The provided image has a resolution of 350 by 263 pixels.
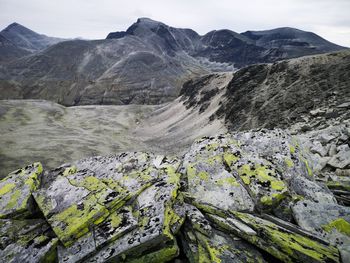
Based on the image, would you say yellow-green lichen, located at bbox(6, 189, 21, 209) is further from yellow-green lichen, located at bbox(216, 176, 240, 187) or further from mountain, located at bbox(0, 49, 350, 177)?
mountain, located at bbox(0, 49, 350, 177)

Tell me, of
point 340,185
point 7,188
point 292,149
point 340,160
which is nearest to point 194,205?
point 292,149

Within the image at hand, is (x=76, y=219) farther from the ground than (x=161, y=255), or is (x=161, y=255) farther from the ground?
(x=76, y=219)

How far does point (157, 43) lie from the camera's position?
183m

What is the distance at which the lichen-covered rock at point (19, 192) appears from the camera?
615 cm

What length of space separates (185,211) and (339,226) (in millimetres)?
3646

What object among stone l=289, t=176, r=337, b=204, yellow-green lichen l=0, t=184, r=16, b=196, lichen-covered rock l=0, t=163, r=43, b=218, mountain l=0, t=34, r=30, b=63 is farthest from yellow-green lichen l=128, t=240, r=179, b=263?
mountain l=0, t=34, r=30, b=63

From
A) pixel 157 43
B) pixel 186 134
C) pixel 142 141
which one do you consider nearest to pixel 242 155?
pixel 186 134

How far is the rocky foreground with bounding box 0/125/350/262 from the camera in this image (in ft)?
16.7

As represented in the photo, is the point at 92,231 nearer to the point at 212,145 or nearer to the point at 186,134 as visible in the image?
the point at 212,145

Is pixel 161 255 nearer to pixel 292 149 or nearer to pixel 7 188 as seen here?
pixel 7 188

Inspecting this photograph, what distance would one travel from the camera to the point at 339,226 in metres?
5.44

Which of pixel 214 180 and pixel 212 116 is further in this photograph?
pixel 212 116

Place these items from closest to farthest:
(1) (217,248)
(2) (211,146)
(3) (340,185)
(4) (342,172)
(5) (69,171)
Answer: (1) (217,248) → (3) (340,185) → (5) (69,171) → (2) (211,146) → (4) (342,172)

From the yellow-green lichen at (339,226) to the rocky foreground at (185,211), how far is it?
0.07 ft
